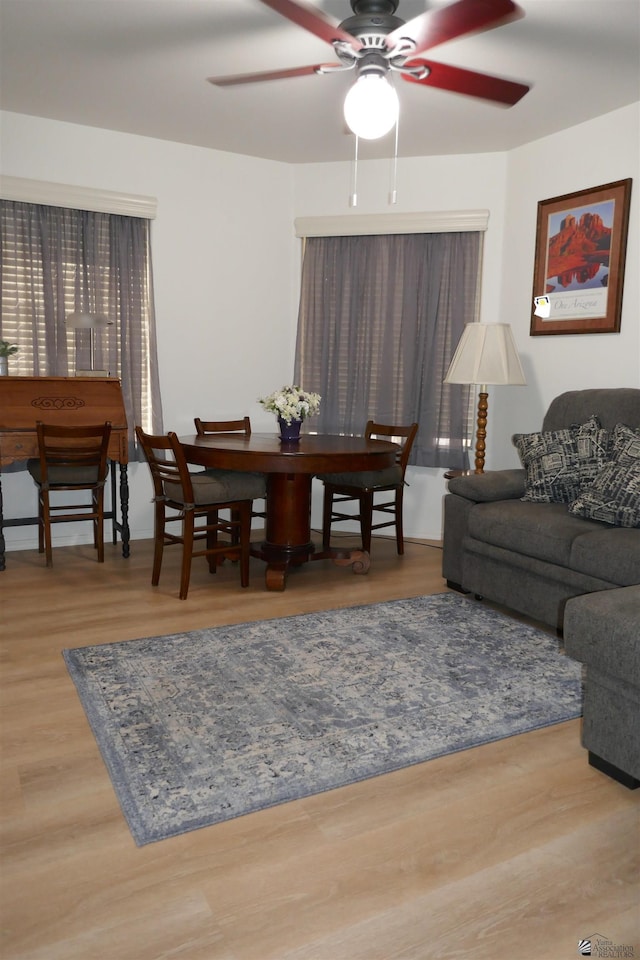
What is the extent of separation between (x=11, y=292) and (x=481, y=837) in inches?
153

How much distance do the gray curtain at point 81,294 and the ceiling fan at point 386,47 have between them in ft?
6.49

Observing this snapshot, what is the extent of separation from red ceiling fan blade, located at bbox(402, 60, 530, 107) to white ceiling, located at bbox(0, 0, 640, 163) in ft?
0.84

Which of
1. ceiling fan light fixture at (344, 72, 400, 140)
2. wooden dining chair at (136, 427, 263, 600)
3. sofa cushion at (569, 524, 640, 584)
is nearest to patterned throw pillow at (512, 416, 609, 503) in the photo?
sofa cushion at (569, 524, 640, 584)

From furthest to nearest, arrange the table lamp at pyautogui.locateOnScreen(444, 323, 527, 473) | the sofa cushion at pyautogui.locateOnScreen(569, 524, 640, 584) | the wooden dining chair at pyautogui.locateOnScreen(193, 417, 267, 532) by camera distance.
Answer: the wooden dining chair at pyautogui.locateOnScreen(193, 417, 267, 532) < the table lamp at pyautogui.locateOnScreen(444, 323, 527, 473) < the sofa cushion at pyautogui.locateOnScreen(569, 524, 640, 584)

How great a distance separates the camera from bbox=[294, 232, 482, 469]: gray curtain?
470 cm

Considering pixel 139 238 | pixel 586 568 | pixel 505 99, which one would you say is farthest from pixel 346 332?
pixel 586 568

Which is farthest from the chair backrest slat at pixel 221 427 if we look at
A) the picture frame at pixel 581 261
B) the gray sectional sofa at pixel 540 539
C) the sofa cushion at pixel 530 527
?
the picture frame at pixel 581 261

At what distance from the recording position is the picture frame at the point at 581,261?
12.6 feet

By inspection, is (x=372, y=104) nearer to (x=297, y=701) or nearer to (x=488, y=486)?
(x=488, y=486)

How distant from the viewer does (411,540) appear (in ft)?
16.0

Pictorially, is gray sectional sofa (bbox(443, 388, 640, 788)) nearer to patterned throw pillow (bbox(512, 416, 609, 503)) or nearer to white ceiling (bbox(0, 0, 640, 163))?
patterned throw pillow (bbox(512, 416, 609, 503))

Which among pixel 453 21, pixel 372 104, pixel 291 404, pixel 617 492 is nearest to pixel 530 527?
pixel 617 492

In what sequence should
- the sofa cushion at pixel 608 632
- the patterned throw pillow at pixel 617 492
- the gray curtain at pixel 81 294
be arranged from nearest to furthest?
1. the sofa cushion at pixel 608 632
2. the patterned throw pillow at pixel 617 492
3. the gray curtain at pixel 81 294

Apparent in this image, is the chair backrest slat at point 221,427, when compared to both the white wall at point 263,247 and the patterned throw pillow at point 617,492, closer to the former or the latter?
the white wall at point 263,247
